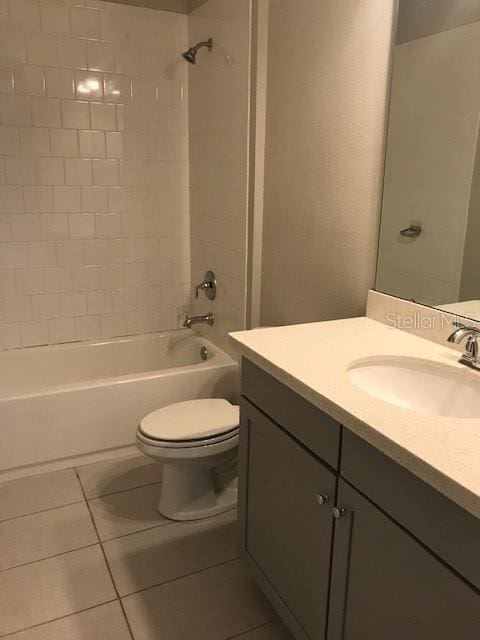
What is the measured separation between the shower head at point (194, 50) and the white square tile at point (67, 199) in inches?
35.1

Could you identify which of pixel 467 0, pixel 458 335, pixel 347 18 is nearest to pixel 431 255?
pixel 458 335

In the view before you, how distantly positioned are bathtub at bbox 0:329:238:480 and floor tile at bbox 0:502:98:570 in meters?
0.34

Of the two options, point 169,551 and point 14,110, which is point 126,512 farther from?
point 14,110

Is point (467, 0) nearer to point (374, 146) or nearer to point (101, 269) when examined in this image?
point (374, 146)

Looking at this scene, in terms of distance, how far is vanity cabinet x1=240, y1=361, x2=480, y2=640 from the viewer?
0.97 m

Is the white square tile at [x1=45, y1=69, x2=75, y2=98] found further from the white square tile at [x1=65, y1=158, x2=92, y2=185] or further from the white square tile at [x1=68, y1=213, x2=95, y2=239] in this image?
the white square tile at [x1=68, y1=213, x2=95, y2=239]

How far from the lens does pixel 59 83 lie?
107 inches

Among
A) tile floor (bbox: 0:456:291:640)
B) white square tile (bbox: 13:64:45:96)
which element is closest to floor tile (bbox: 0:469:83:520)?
tile floor (bbox: 0:456:291:640)

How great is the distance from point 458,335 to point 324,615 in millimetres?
792

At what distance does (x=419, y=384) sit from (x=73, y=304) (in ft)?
6.90

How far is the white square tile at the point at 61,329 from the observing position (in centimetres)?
301

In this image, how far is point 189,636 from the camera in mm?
1652

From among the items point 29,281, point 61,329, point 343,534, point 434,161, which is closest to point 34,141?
point 29,281

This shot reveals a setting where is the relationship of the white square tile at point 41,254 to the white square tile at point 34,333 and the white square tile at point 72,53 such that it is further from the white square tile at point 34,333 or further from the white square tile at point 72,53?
the white square tile at point 72,53
